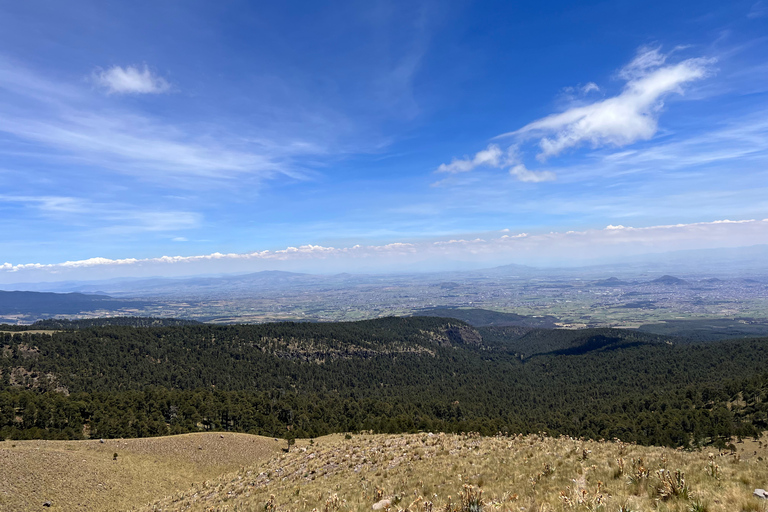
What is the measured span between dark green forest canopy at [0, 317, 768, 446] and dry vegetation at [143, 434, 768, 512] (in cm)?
2668

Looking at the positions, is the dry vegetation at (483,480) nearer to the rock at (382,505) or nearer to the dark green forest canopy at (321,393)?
the rock at (382,505)

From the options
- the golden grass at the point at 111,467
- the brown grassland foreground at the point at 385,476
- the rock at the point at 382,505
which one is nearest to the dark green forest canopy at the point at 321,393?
the golden grass at the point at 111,467

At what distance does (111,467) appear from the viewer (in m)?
40.3

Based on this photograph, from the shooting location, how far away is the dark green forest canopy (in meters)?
68.6

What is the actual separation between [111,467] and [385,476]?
3740cm

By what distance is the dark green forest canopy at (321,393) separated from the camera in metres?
68.6

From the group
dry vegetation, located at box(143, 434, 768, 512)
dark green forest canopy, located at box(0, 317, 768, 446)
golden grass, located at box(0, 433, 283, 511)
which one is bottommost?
dark green forest canopy, located at box(0, 317, 768, 446)

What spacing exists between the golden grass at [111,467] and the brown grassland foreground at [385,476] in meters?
0.14

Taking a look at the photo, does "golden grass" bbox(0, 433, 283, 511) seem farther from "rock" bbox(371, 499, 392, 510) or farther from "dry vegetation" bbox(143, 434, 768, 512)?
"rock" bbox(371, 499, 392, 510)

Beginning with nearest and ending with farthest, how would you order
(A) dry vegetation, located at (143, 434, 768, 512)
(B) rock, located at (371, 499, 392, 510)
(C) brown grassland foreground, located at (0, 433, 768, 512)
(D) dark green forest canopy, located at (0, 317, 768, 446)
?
(A) dry vegetation, located at (143, 434, 768, 512) < (C) brown grassland foreground, located at (0, 433, 768, 512) < (B) rock, located at (371, 499, 392, 510) < (D) dark green forest canopy, located at (0, 317, 768, 446)

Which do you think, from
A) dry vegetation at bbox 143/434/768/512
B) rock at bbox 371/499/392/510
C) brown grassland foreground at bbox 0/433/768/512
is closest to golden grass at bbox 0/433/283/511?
brown grassland foreground at bbox 0/433/768/512

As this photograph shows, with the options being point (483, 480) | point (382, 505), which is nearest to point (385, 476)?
point (483, 480)

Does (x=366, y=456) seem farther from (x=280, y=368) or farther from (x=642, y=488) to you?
(x=280, y=368)

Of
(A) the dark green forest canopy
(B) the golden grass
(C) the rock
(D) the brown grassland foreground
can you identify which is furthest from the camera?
(A) the dark green forest canopy
